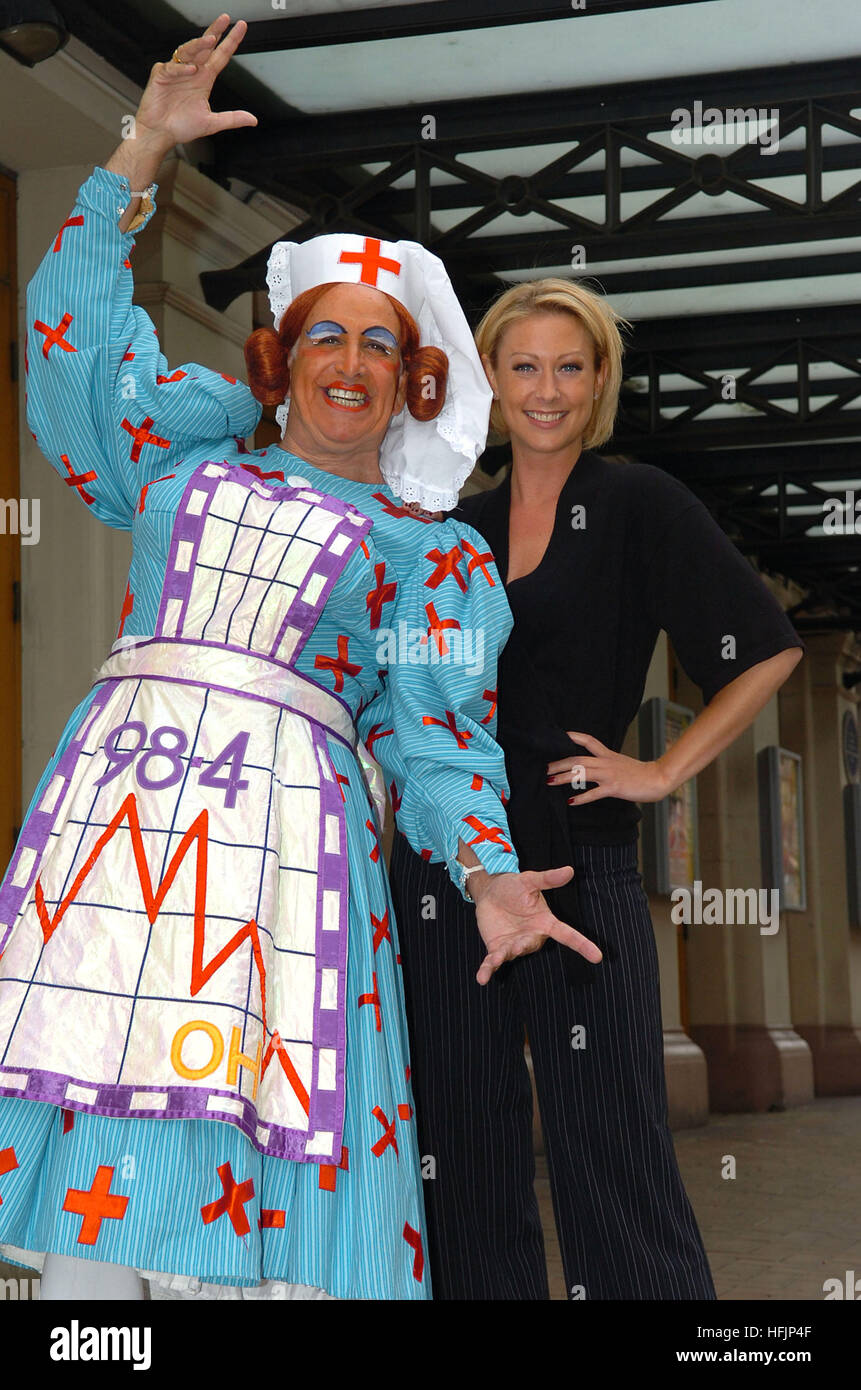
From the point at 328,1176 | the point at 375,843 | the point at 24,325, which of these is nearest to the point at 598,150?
the point at 24,325

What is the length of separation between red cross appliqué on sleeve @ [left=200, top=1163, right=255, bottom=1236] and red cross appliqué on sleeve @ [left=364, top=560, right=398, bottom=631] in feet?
2.48

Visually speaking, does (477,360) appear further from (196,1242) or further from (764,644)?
(196,1242)

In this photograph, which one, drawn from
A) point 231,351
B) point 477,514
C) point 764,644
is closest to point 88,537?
point 231,351

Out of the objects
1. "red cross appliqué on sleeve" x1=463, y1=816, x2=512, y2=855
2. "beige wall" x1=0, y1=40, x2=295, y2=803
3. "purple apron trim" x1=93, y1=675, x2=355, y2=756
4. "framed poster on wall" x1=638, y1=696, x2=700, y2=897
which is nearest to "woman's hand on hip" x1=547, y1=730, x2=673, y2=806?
"red cross appliqué on sleeve" x1=463, y1=816, x2=512, y2=855

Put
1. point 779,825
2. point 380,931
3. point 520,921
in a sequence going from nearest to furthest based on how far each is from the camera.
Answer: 1. point 520,921
2. point 380,931
3. point 779,825

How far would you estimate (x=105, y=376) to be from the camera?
2.06 meters

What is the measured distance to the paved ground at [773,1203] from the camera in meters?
4.78

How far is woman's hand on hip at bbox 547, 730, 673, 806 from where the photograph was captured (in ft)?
7.25

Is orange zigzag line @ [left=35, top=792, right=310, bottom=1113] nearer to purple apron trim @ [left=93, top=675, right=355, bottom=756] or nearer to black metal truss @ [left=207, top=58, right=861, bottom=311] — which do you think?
purple apron trim @ [left=93, top=675, right=355, bottom=756]

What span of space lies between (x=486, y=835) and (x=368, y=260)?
2.76 feet

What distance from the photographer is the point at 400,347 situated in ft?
7.36

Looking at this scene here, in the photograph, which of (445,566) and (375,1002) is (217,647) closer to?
(445,566)

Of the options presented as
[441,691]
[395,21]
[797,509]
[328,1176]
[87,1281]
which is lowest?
[87,1281]

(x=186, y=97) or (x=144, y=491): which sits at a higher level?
(x=186, y=97)
